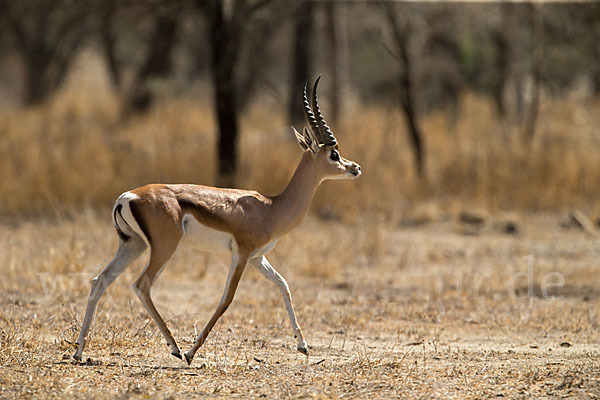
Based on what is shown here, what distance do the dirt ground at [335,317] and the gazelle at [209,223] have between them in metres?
0.44

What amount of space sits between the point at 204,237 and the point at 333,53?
13528mm

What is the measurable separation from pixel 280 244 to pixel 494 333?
385 cm

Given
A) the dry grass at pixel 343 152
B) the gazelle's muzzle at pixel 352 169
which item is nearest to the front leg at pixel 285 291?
the gazelle's muzzle at pixel 352 169

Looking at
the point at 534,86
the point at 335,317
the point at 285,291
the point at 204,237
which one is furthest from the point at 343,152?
the point at 204,237

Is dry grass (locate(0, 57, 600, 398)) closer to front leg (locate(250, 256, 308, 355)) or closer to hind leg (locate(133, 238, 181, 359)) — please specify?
front leg (locate(250, 256, 308, 355))

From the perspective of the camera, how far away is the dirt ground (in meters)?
5.44

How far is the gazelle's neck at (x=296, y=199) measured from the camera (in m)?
6.11

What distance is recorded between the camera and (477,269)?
408 inches

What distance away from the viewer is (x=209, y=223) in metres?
5.82

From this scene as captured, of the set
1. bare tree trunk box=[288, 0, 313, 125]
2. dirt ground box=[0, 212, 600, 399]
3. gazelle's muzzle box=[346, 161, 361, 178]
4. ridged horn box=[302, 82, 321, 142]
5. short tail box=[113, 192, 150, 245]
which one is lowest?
dirt ground box=[0, 212, 600, 399]

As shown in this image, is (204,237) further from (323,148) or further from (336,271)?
(336,271)

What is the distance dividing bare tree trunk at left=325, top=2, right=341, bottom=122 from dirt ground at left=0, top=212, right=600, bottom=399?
5959mm

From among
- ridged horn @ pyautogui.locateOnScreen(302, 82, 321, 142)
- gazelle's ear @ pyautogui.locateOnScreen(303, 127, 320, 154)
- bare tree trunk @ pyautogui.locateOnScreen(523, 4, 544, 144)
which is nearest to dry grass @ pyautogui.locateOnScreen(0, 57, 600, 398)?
bare tree trunk @ pyautogui.locateOnScreen(523, 4, 544, 144)

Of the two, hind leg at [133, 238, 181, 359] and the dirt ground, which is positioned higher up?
hind leg at [133, 238, 181, 359]
